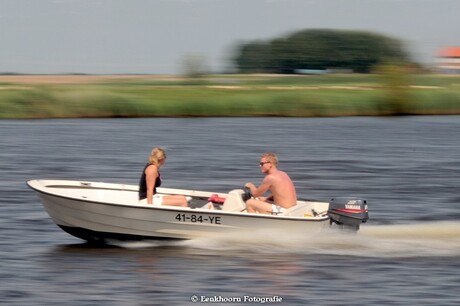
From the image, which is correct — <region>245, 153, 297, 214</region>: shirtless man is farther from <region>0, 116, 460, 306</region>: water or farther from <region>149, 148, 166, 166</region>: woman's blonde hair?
<region>149, 148, 166, 166</region>: woman's blonde hair

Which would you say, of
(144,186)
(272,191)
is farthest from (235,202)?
(144,186)

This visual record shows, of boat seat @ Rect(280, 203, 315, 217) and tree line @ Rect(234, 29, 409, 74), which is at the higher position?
tree line @ Rect(234, 29, 409, 74)

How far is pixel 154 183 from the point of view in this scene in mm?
15312

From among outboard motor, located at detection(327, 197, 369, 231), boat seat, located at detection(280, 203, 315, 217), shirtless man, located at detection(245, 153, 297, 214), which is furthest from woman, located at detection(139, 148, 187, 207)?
outboard motor, located at detection(327, 197, 369, 231)

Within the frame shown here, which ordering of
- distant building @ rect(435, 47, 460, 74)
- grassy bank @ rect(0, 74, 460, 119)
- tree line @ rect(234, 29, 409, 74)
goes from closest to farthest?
grassy bank @ rect(0, 74, 460, 119) < distant building @ rect(435, 47, 460, 74) < tree line @ rect(234, 29, 409, 74)

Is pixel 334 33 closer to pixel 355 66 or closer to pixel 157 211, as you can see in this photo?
pixel 355 66

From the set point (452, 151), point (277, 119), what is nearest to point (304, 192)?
point (452, 151)

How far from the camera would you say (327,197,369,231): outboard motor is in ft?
49.2

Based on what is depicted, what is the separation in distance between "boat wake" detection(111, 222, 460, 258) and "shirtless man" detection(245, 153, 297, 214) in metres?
0.37

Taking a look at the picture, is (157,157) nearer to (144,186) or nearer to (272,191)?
(144,186)

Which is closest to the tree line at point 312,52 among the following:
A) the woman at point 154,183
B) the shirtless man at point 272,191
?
the shirtless man at point 272,191

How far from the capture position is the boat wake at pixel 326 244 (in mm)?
15078

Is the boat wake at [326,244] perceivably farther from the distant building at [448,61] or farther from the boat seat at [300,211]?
the distant building at [448,61]

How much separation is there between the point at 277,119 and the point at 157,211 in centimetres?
3567
